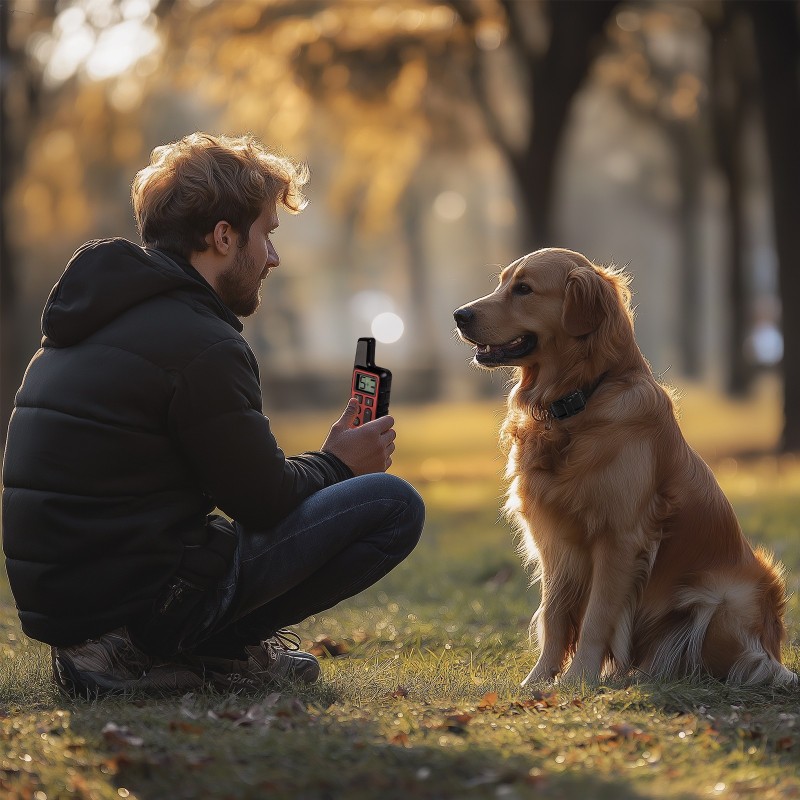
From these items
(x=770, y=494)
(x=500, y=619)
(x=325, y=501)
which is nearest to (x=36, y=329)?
(x=770, y=494)

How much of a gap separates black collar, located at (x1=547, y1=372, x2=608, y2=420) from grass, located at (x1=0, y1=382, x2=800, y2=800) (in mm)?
1024

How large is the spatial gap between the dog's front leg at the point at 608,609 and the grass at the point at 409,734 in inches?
6.8

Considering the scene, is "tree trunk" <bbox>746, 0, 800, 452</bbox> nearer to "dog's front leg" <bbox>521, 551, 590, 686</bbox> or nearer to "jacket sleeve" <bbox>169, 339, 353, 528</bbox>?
"dog's front leg" <bbox>521, 551, 590, 686</bbox>

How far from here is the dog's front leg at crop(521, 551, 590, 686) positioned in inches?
177

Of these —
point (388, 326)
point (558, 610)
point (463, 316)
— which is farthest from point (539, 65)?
point (388, 326)

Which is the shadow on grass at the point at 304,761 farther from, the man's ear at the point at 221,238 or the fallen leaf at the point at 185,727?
the man's ear at the point at 221,238

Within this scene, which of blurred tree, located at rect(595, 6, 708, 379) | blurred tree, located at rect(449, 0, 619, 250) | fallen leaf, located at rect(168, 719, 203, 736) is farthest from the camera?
blurred tree, located at rect(595, 6, 708, 379)

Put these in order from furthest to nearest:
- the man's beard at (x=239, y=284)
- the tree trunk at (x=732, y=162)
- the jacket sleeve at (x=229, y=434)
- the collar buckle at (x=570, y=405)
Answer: the tree trunk at (x=732, y=162) → the collar buckle at (x=570, y=405) → the man's beard at (x=239, y=284) → the jacket sleeve at (x=229, y=434)

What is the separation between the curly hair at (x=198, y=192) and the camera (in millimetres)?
3764

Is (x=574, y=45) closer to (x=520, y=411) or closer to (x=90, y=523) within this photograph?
(x=520, y=411)

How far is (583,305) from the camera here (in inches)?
176

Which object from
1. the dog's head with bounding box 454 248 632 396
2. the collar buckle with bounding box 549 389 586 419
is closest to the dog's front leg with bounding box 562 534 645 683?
the collar buckle with bounding box 549 389 586 419

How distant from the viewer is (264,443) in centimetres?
358

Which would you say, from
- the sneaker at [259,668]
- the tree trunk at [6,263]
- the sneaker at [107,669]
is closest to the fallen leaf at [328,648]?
the sneaker at [259,668]
